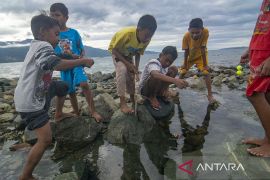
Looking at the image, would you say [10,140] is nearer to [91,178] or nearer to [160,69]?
[91,178]

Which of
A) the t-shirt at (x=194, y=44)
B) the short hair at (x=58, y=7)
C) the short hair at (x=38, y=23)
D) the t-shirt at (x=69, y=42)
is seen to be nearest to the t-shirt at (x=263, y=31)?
the short hair at (x=38, y=23)

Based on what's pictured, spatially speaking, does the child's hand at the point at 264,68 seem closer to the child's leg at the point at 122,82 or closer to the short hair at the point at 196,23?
the child's leg at the point at 122,82

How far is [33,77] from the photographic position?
3.69 m

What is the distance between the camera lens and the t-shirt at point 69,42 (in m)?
5.30

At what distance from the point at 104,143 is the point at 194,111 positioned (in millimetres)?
2589

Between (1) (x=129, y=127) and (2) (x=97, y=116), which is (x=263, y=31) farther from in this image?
(2) (x=97, y=116)

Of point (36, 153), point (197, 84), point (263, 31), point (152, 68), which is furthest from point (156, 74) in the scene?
point (197, 84)

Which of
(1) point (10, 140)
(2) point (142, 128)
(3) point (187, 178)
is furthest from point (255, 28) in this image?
(1) point (10, 140)

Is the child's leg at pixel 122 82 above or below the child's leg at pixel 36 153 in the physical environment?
above

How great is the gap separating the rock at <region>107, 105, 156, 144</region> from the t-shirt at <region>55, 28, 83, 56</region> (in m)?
1.54

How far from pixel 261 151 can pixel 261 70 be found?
1.11 meters

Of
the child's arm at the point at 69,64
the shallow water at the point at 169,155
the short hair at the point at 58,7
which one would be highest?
the short hair at the point at 58,7

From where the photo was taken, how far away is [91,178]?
3803mm

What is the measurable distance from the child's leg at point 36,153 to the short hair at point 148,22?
2.74 m
